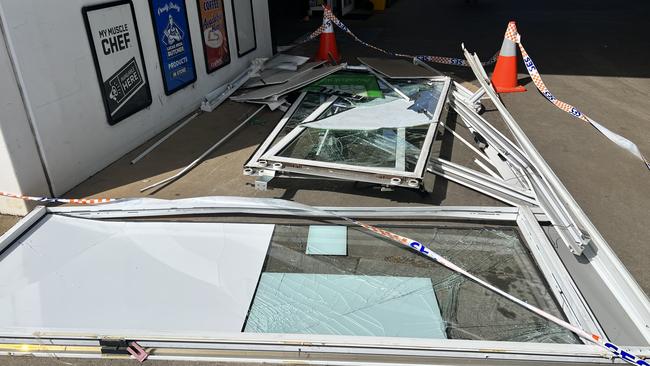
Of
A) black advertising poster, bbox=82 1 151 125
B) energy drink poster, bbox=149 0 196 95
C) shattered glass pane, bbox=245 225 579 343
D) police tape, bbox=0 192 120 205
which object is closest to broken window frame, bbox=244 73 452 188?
shattered glass pane, bbox=245 225 579 343

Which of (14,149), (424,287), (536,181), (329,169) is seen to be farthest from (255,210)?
(536,181)

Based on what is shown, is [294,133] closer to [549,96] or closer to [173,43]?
[173,43]

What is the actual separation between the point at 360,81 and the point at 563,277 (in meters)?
4.27

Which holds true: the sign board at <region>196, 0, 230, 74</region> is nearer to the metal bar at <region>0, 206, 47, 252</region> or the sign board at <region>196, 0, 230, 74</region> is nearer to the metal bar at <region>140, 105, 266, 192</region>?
the metal bar at <region>140, 105, 266, 192</region>

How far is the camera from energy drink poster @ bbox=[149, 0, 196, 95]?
5.48m

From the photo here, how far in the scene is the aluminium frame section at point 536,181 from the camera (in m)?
3.11

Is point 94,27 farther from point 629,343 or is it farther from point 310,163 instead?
point 629,343

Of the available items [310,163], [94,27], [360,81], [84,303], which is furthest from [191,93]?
[84,303]

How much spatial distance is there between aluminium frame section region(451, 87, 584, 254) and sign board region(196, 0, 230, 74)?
138 inches

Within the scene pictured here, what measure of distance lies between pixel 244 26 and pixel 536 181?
550cm

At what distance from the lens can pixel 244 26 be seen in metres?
7.68

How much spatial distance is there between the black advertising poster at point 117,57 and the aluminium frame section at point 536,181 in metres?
3.80


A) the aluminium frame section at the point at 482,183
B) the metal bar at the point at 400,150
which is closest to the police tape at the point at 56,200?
the metal bar at the point at 400,150

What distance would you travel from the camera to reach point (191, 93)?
633cm
